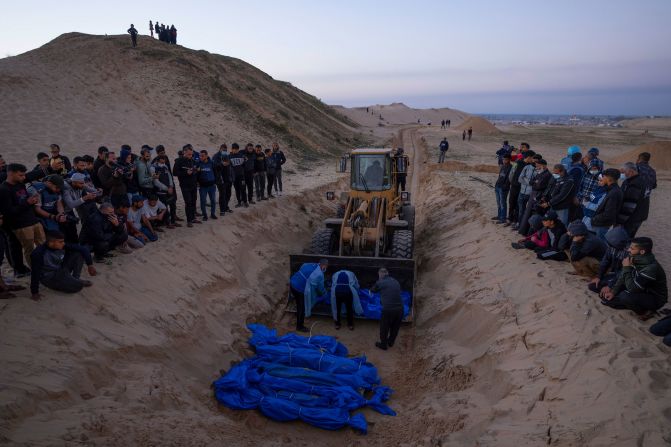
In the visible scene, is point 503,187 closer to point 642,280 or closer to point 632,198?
point 632,198

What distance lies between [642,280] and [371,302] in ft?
13.3

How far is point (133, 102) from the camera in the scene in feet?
73.8

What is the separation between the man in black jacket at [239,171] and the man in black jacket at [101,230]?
13.6ft

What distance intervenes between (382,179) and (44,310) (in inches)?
258

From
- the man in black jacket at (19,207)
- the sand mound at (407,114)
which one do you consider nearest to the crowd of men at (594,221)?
the man in black jacket at (19,207)

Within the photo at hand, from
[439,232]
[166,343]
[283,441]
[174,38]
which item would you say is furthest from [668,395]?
[174,38]

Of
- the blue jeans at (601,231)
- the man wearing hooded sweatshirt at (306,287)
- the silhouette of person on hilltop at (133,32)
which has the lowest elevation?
the man wearing hooded sweatshirt at (306,287)

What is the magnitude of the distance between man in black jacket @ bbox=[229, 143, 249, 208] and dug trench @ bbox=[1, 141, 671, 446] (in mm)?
2808

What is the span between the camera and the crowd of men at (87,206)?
576 cm

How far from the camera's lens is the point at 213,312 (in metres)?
7.34

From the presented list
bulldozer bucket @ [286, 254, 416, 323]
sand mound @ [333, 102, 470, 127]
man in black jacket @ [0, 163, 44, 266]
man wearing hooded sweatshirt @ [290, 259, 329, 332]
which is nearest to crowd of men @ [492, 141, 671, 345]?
bulldozer bucket @ [286, 254, 416, 323]

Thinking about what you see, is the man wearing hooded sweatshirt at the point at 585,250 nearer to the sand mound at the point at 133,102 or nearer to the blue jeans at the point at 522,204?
the blue jeans at the point at 522,204

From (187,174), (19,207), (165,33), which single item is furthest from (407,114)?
(19,207)

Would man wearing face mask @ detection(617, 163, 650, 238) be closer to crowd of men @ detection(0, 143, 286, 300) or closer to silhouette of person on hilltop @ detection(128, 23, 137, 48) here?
crowd of men @ detection(0, 143, 286, 300)
